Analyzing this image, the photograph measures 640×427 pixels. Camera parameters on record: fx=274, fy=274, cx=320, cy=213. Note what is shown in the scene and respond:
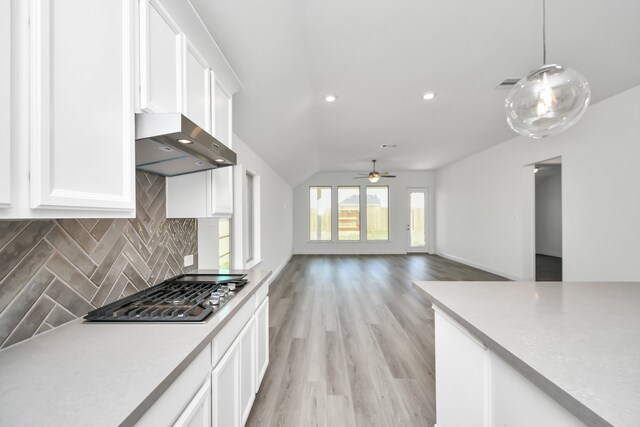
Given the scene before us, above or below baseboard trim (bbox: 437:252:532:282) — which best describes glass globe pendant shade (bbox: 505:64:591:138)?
above

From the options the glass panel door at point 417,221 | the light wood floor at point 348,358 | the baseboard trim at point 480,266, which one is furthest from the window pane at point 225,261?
the glass panel door at point 417,221

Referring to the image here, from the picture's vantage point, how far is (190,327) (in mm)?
1135

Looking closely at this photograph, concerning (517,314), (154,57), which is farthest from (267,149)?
(517,314)

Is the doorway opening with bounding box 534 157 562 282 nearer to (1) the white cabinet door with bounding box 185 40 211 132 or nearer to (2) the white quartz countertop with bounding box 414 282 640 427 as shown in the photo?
(2) the white quartz countertop with bounding box 414 282 640 427

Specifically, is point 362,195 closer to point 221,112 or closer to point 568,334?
point 221,112

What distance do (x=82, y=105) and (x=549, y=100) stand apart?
217 centimetres

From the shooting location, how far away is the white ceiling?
2.03 metres

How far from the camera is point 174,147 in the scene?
51.9 inches

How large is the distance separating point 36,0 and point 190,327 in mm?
1134

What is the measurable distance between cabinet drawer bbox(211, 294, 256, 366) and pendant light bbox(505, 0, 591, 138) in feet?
6.67

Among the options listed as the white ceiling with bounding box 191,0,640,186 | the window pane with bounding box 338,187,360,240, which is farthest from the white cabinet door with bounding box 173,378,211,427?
the window pane with bounding box 338,187,360,240

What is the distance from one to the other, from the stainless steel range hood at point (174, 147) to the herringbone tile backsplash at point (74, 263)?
8.8 inches

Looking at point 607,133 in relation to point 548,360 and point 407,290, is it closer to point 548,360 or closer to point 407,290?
point 407,290

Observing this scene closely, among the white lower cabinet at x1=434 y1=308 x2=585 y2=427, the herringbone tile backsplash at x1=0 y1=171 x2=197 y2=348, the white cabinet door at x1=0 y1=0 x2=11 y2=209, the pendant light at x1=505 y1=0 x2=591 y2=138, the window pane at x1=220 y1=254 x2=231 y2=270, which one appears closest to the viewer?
the white cabinet door at x1=0 y1=0 x2=11 y2=209
